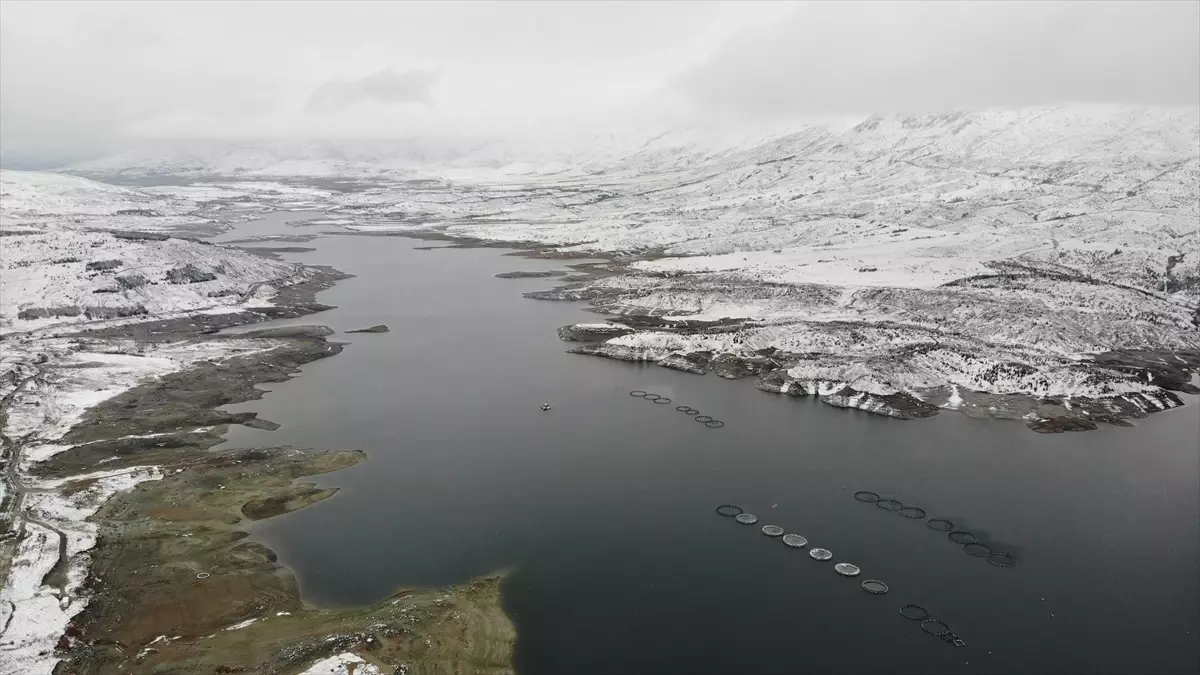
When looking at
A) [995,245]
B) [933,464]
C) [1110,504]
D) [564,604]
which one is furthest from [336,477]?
[995,245]

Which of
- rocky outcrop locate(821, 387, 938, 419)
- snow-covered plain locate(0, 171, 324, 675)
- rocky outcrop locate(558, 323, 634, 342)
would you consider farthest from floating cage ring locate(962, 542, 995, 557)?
rocky outcrop locate(558, 323, 634, 342)

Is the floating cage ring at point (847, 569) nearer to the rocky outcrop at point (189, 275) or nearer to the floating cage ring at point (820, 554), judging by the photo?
the floating cage ring at point (820, 554)

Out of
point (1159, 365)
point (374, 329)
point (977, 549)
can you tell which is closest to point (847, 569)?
point (977, 549)

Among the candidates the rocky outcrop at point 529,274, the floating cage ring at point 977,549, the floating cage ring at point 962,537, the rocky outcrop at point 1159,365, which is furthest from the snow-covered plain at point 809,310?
the floating cage ring at point 977,549

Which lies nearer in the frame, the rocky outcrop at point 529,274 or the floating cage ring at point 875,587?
the floating cage ring at point 875,587

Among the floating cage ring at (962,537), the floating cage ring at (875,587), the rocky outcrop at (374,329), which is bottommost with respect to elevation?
the floating cage ring at (875,587)

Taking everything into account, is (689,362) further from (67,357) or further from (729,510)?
(67,357)
